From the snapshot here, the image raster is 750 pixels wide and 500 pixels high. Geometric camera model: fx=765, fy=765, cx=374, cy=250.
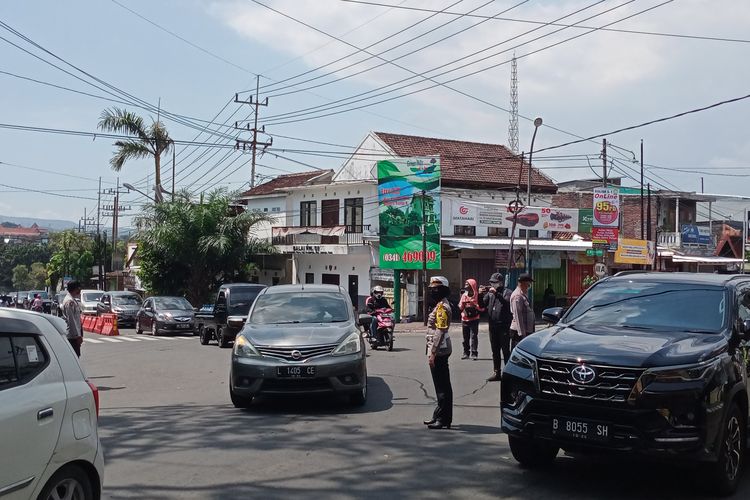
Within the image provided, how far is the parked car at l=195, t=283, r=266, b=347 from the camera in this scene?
72.6ft

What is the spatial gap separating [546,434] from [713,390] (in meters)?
1.34

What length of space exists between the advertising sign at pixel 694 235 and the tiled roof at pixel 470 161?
26.9 ft

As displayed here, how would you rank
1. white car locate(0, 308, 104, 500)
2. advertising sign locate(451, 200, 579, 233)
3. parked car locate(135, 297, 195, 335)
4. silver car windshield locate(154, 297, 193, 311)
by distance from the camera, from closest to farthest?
white car locate(0, 308, 104, 500) → parked car locate(135, 297, 195, 335) → silver car windshield locate(154, 297, 193, 311) → advertising sign locate(451, 200, 579, 233)

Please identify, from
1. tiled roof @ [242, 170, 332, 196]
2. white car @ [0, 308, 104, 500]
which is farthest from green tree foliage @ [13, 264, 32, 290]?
white car @ [0, 308, 104, 500]

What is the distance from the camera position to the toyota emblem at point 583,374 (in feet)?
19.9

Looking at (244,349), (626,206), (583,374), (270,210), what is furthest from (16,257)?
(583,374)

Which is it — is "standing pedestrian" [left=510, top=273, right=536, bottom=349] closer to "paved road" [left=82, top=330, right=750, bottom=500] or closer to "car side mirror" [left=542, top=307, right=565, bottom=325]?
"paved road" [left=82, top=330, right=750, bottom=500]

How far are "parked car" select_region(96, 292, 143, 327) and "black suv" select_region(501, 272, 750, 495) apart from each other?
1254 inches

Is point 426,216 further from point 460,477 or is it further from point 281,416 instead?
point 460,477

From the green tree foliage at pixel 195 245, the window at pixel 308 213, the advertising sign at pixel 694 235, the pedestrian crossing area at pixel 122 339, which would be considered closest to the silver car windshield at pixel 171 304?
the pedestrian crossing area at pixel 122 339

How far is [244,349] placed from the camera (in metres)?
10.2

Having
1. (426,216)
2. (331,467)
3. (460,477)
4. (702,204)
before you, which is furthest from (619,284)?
(702,204)

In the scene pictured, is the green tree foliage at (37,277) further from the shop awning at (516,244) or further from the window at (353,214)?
the shop awning at (516,244)

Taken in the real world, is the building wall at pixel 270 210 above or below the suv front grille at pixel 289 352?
above
